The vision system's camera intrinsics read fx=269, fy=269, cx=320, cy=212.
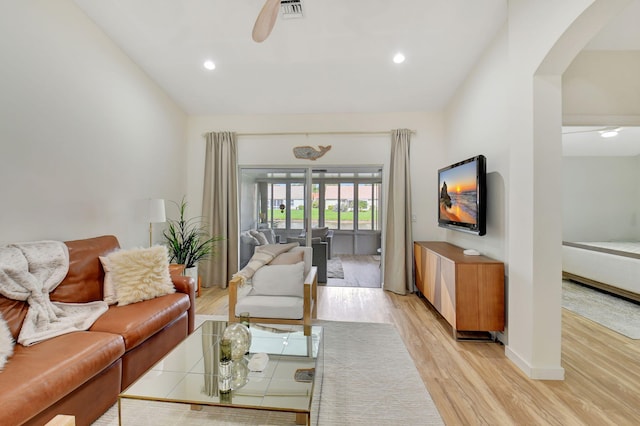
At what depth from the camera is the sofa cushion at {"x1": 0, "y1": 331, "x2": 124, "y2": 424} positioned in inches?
46.3

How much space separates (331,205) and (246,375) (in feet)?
11.2

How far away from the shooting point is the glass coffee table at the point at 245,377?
4.32 feet

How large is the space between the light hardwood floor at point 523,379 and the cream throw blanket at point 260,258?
3.33 ft

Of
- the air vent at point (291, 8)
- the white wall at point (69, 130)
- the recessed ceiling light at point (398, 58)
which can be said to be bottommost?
the white wall at point (69, 130)

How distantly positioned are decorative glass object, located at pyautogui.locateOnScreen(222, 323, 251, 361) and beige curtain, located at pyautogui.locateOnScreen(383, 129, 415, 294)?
9.68 ft

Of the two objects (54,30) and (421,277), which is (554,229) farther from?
(54,30)

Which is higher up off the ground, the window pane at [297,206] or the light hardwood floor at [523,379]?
the window pane at [297,206]

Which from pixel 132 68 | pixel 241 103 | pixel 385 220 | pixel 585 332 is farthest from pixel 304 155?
pixel 585 332

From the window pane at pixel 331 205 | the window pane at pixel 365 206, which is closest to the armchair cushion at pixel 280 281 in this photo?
the window pane at pixel 331 205

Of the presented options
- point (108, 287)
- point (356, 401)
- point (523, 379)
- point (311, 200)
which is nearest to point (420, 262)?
point (523, 379)

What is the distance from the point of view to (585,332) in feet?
9.09

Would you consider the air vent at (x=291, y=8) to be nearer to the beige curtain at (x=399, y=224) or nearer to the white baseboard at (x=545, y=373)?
the beige curtain at (x=399, y=224)

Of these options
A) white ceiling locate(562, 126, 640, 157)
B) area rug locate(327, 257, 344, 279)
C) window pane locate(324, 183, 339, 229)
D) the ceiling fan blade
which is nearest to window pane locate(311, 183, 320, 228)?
window pane locate(324, 183, 339, 229)

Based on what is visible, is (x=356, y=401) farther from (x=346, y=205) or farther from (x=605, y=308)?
(x=605, y=308)
